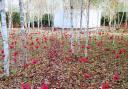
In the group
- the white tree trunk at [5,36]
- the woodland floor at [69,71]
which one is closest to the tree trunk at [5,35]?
the white tree trunk at [5,36]

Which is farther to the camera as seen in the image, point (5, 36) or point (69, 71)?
point (69, 71)

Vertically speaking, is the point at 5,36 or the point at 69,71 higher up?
the point at 5,36

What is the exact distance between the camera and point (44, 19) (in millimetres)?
44438

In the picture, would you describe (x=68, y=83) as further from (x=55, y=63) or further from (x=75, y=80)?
(x=55, y=63)

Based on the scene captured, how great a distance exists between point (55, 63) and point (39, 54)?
253 centimetres

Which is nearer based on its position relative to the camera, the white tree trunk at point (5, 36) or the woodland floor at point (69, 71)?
the woodland floor at point (69, 71)

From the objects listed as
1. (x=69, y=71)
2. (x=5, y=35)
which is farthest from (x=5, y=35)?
(x=69, y=71)

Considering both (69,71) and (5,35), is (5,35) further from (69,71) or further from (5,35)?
(69,71)

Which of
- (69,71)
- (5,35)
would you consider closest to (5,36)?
(5,35)

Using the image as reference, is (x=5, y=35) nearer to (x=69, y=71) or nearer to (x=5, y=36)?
(x=5, y=36)

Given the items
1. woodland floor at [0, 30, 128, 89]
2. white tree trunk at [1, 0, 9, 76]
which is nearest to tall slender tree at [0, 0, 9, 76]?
white tree trunk at [1, 0, 9, 76]

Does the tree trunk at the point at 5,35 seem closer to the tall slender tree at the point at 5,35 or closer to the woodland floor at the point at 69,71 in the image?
the tall slender tree at the point at 5,35

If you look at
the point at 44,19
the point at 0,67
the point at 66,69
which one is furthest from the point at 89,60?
the point at 44,19

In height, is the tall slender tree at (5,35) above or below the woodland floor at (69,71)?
above
